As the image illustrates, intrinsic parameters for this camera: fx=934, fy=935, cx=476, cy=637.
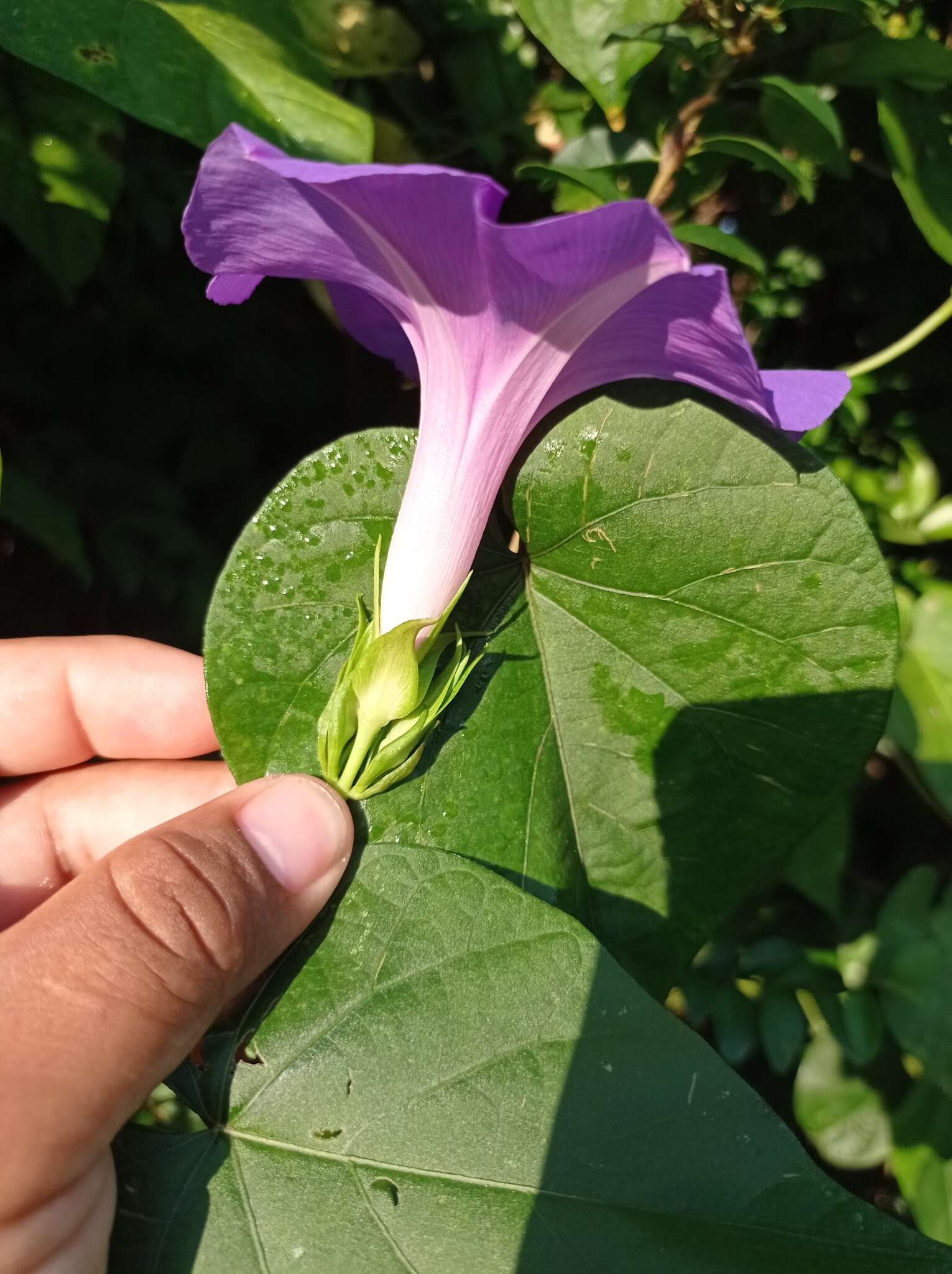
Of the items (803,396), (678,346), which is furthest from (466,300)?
(803,396)

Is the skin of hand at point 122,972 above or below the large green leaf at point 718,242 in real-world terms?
below

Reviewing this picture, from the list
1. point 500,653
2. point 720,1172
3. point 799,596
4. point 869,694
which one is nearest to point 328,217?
point 500,653

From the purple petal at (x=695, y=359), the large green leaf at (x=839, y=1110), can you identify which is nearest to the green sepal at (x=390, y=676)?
the purple petal at (x=695, y=359)

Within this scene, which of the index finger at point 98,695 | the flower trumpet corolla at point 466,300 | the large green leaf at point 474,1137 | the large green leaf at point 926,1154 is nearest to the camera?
the flower trumpet corolla at point 466,300

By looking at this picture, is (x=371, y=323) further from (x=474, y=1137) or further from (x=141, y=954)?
(x=474, y=1137)

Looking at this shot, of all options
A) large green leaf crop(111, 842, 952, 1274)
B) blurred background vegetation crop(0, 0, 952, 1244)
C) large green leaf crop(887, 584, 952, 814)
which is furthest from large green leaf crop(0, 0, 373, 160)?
large green leaf crop(887, 584, 952, 814)

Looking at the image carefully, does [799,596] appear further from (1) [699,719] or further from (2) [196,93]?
(2) [196,93]

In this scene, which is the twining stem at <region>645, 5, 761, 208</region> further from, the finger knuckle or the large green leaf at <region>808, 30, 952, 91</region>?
the finger knuckle

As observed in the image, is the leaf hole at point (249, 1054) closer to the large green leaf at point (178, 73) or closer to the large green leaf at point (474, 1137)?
the large green leaf at point (474, 1137)
